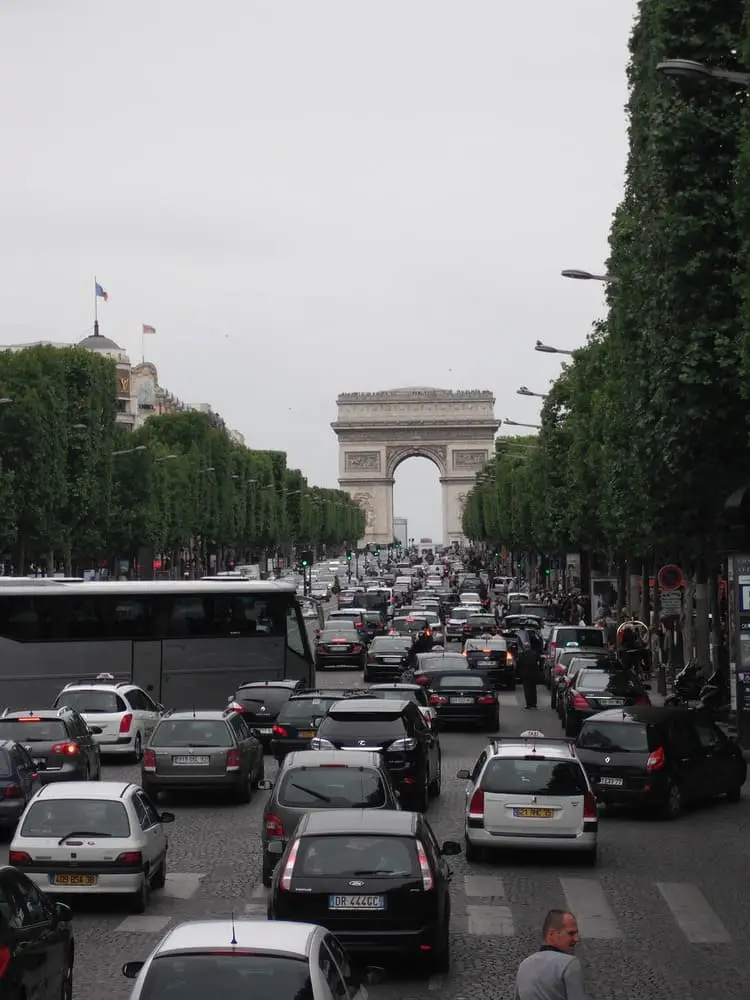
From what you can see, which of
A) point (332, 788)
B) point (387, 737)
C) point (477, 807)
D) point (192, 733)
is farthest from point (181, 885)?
point (192, 733)

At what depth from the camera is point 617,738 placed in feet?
81.1

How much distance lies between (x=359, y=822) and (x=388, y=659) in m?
37.3

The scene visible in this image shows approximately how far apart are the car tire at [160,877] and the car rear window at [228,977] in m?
9.13

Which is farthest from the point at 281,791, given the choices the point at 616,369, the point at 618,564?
the point at 618,564

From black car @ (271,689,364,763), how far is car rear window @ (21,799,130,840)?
11323mm

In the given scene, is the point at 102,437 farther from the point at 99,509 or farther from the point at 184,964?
the point at 184,964

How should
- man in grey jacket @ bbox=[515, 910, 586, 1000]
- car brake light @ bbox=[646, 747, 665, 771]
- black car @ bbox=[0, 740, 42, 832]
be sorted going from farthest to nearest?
car brake light @ bbox=[646, 747, 665, 771] → black car @ bbox=[0, 740, 42, 832] → man in grey jacket @ bbox=[515, 910, 586, 1000]

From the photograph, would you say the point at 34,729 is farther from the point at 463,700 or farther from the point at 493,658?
the point at 493,658

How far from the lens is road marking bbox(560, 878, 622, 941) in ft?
55.1

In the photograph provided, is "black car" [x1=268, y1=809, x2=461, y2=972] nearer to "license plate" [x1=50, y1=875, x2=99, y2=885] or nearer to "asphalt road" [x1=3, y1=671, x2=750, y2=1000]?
"asphalt road" [x1=3, y1=671, x2=750, y2=1000]

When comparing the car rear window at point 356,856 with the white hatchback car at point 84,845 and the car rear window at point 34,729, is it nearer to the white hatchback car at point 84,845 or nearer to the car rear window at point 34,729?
the white hatchback car at point 84,845

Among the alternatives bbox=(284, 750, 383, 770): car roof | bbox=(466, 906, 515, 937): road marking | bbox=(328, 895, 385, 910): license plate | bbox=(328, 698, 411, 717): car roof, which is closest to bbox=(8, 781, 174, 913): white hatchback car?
bbox=(284, 750, 383, 770): car roof

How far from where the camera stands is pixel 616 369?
4184cm

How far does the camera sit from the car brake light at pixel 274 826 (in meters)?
17.8
